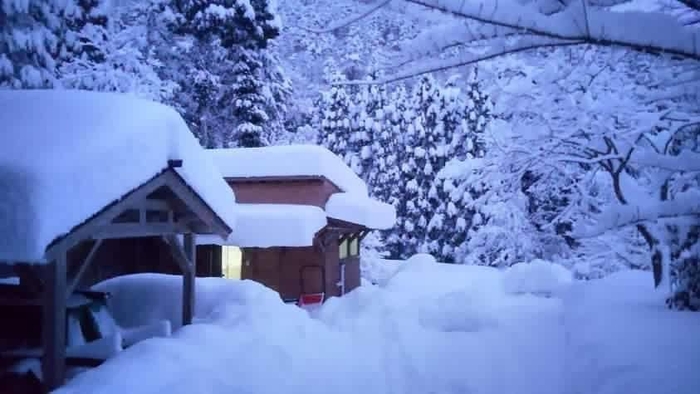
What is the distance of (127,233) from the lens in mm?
8234

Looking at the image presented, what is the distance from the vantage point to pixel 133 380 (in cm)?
610

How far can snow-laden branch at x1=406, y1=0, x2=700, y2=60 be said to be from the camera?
2.22m

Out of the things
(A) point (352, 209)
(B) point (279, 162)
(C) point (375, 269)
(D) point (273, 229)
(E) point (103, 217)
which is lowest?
(C) point (375, 269)

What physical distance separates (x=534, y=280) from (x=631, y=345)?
1251cm

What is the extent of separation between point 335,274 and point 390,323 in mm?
5701

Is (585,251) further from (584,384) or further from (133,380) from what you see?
(133,380)

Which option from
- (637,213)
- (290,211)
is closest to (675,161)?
(637,213)

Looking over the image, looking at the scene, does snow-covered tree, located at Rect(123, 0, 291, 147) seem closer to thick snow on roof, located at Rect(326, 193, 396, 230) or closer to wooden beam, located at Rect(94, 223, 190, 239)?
thick snow on roof, located at Rect(326, 193, 396, 230)

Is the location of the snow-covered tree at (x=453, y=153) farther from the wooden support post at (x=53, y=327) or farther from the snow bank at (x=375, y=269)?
the wooden support post at (x=53, y=327)

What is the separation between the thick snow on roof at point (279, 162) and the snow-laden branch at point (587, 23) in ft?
50.0

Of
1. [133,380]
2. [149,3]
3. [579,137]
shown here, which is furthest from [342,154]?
[133,380]

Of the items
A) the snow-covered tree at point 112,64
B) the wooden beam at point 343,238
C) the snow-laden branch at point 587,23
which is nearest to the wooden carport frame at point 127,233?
the snow-laden branch at point 587,23

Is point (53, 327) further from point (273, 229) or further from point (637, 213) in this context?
point (273, 229)

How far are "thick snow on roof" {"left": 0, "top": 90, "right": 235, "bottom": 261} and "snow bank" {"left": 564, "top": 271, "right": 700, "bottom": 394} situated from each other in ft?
19.8
